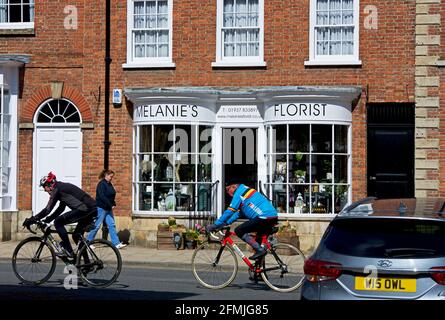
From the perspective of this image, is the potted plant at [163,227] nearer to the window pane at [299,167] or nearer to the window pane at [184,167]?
the window pane at [184,167]

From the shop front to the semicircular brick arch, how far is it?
1.28m

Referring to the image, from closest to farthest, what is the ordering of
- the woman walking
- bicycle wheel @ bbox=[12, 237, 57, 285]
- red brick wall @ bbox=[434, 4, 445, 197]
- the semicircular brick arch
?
bicycle wheel @ bbox=[12, 237, 57, 285]
the woman walking
red brick wall @ bbox=[434, 4, 445, 197]
the semicircular brick arch

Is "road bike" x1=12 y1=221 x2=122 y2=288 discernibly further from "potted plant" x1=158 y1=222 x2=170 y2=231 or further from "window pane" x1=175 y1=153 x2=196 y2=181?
"window pane" x1=175 y1=153 x2=196 y2=181

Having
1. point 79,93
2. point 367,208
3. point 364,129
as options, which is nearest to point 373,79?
point 364,129

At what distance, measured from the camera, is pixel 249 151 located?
73.2 ft

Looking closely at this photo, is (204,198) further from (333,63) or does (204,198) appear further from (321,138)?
(333,63)

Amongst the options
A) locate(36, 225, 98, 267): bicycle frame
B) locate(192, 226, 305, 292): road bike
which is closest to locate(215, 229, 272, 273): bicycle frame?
locate(192, 226, 305, 292): road bike

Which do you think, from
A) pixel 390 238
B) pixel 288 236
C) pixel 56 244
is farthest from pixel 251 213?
pixel 288 236

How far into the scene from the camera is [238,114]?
22062 millimetres

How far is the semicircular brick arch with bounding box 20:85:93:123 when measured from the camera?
890 inches
